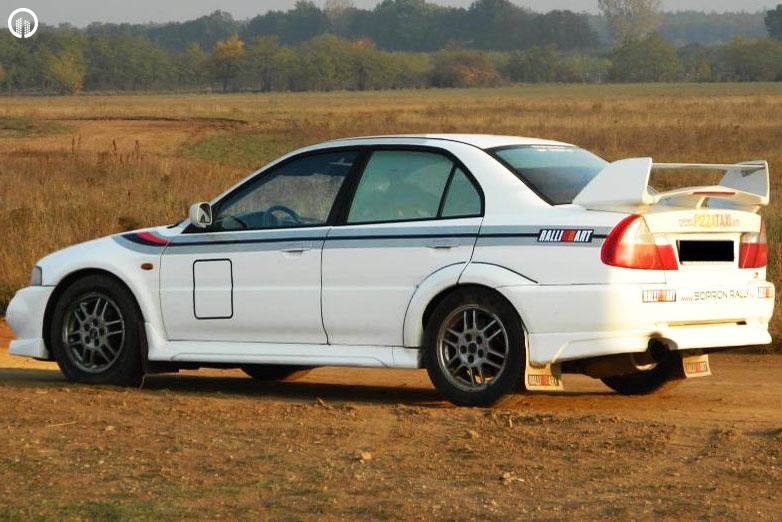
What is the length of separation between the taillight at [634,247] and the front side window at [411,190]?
80 centimetres

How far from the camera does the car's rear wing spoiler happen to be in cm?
761

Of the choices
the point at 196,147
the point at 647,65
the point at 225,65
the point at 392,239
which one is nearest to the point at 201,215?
the point at 392,239

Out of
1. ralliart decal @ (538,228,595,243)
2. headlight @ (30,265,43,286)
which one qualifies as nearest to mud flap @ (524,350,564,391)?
ralliart decal @ (538,228,595,243)

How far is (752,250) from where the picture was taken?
8.27 meters

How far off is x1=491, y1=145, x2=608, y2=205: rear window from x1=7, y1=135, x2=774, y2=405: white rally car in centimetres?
2

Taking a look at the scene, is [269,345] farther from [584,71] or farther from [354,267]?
[584,71]

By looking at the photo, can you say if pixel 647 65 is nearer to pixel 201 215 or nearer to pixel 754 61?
pixel 754 61

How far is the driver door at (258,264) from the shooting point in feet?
28.2

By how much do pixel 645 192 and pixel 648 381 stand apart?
169cm

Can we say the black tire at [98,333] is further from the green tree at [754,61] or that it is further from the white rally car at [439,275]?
the green tree at [754,61]

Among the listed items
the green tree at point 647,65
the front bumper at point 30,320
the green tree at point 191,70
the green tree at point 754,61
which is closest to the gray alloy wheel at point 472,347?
the front bumper at point 30,320

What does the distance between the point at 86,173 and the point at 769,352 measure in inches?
747

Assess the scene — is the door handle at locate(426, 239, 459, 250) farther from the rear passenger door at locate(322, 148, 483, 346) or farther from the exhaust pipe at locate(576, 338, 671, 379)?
the exhaust pipe at locate(576, 338, 671, 379)

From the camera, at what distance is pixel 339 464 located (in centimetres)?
660
